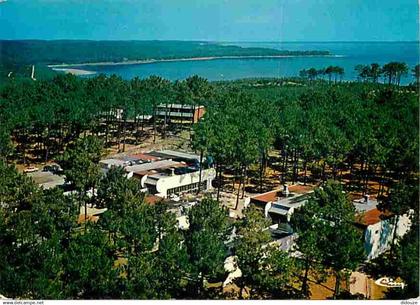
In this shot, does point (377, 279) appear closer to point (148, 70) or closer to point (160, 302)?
point (160, 302)

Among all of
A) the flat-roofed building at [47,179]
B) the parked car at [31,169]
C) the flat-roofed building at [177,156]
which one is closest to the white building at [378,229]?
the flat-roofed building at [177,156]

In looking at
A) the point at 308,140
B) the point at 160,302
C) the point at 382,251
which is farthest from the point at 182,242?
the point at 308,140

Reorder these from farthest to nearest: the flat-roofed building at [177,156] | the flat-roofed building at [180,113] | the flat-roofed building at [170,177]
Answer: the flat-roofed building at [180,113] → the flat-roofed building at [177,156] → the flat-roofed building at [170,177]

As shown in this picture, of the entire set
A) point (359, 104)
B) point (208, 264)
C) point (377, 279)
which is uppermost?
point (359, 104)

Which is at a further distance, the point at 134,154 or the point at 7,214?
the point at 134,154

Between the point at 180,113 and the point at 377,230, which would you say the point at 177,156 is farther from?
the point at 180,113

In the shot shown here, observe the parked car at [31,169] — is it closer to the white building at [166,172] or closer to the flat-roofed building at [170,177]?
the white building at [166,172]

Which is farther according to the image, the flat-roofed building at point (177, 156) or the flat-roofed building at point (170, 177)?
the flat-roofed building at point (177, 156)

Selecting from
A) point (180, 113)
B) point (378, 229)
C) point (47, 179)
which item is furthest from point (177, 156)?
point (180, 113)
